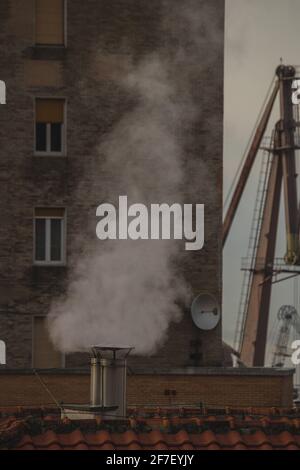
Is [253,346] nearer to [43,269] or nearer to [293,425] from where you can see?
[43,269]

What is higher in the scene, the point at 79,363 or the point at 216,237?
the point at 216,237

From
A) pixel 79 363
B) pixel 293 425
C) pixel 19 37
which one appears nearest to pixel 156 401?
pixel 79 363

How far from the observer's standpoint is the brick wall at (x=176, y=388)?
1585 inches

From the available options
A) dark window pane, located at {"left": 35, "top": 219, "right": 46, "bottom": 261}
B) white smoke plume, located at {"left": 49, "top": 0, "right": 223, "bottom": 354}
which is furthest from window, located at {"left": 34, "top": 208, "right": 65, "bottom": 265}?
white smoke plume, located at {"left": 49, "top": 0, "right": 223, "bottom": 354}

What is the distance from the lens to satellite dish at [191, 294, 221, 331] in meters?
44.6

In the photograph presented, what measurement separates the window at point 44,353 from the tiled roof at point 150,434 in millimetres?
21040

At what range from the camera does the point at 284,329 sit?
75500mm

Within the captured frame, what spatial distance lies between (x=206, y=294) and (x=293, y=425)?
863 inches

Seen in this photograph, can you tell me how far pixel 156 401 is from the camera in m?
40.2

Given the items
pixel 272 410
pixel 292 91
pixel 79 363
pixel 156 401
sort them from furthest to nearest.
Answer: pixel 292 91
pixel 79 363
pixel 156 401
pixel 272 410
